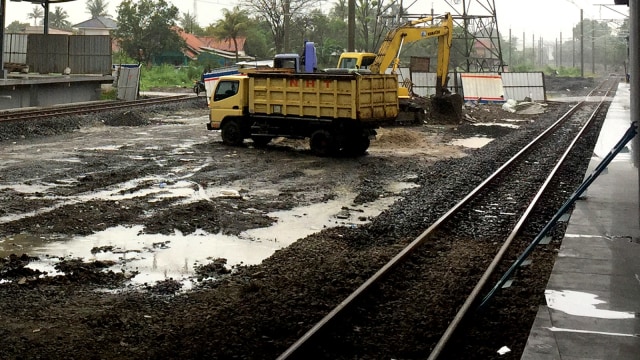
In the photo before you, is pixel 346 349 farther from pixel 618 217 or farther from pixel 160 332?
pixel 618 217

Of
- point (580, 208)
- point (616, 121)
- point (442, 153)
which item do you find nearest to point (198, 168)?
point (442, 153)

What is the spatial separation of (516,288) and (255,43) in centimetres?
8356

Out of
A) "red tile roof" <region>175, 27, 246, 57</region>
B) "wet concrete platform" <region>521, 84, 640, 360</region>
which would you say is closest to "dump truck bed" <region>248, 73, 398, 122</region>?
"wet concrete platform" <region>521, 84, 640, 360</region>

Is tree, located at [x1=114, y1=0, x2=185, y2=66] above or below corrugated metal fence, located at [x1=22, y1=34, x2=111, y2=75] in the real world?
above

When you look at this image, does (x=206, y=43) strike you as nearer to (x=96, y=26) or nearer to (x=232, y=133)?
(x=96, y=26)

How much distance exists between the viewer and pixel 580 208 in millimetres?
14391

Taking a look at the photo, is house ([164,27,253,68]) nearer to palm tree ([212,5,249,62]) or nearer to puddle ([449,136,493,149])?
palm tree ([212,5,249,62])

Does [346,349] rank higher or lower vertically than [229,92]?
lower

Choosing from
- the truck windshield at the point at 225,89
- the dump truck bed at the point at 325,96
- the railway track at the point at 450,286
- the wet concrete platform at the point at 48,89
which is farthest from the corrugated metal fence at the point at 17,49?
the railway track at the point at 450,286

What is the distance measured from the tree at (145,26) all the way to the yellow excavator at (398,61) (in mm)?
43939

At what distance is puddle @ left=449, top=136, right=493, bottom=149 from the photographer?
27.0m

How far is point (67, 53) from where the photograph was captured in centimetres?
4256

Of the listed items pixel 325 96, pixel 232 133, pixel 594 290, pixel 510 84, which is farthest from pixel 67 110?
pixel 594 290

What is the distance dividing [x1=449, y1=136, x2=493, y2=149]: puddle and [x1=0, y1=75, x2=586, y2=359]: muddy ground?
520 mm
